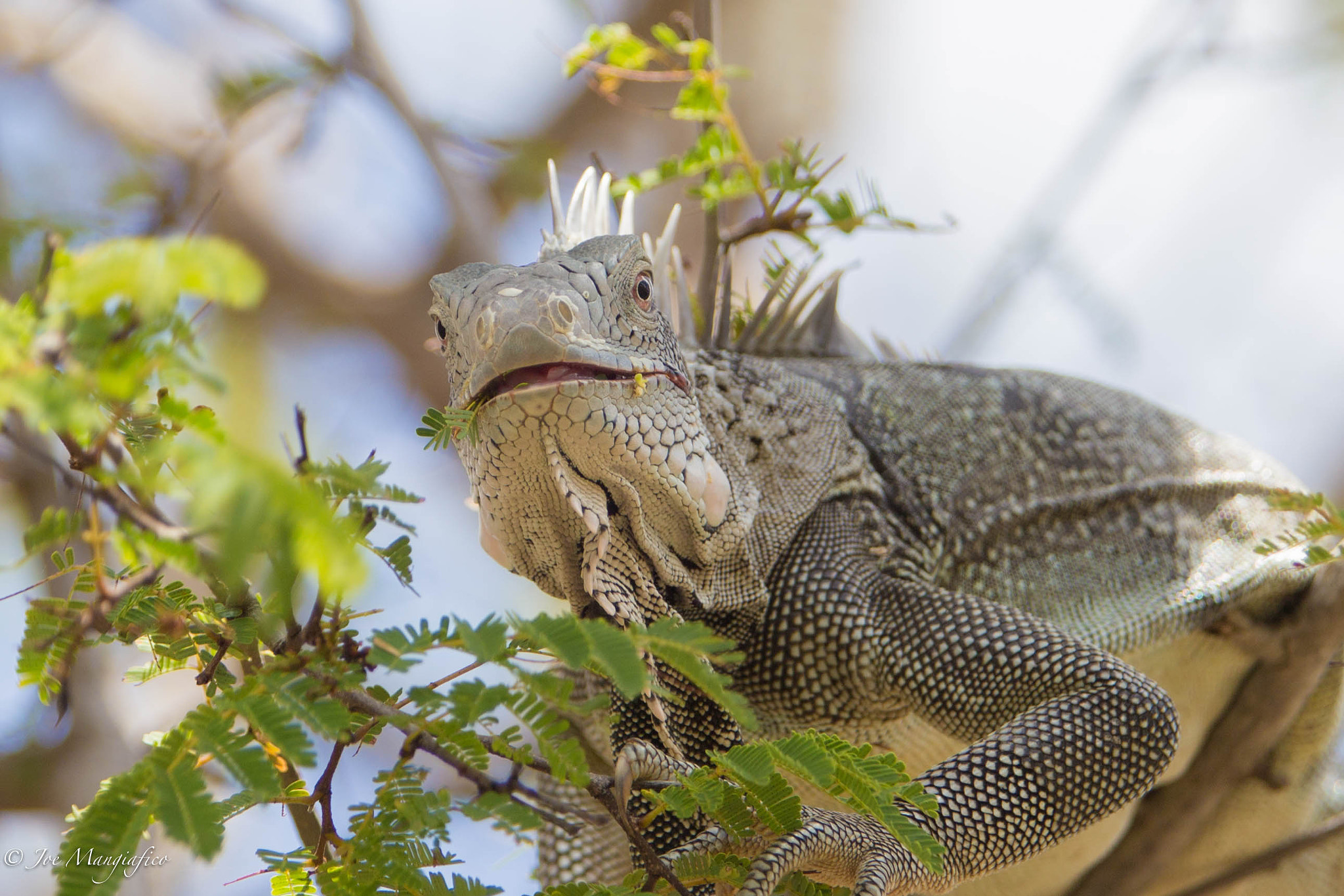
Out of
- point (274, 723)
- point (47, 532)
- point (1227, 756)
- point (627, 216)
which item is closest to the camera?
point (274, 723)

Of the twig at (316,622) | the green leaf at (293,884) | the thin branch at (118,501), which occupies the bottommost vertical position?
the green leaf at (293,884)

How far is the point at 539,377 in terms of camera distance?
3018mm

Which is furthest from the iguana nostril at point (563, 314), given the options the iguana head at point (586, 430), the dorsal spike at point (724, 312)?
the dorsal spike at point (724, 312)

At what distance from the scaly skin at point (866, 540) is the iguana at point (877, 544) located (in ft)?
0.04

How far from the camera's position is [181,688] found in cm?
1036

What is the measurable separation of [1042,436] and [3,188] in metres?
8.11

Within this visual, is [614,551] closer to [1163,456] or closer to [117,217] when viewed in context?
[1163,456]

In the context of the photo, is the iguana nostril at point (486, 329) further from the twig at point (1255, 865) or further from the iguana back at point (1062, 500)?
the twig at point (1255, 865)

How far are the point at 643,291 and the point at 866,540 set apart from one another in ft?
4.55

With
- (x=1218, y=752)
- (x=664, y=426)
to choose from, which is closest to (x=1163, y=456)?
(x=1218, y=752)

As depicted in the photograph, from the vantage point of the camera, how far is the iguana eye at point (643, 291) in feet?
11.4

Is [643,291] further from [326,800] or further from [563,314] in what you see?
[326,800]

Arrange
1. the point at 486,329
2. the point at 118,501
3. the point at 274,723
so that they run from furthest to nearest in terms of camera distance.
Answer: the point at 486,329
the point at 274,723
the point at 118,501

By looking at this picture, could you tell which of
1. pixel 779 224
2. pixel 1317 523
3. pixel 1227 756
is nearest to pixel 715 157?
pixel 779 224
